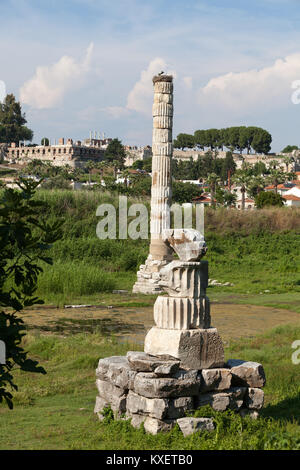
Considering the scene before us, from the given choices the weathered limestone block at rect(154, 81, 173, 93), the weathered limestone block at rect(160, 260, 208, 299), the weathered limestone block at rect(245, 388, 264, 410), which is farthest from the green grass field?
the weathered limestone block at rect(154, 81, 173, 93)

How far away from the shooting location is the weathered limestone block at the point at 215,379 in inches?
247

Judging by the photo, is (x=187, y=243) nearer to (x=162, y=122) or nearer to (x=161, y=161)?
(x=161, y=161)

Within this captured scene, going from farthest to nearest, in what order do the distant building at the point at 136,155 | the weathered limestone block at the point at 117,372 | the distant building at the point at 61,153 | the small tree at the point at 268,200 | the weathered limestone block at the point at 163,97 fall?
the distant building at the point at 136,155
the distant building at the point at 61,153
the small tree at the point at 268,200
the weathered limestone block at the point at 163,97
the weathered limestone block at the point at 117,372

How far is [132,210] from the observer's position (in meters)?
29.8

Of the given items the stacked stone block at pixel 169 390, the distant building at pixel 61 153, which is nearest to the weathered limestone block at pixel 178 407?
the stacked stone block at pixel 169 390

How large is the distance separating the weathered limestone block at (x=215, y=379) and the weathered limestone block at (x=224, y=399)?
61mm

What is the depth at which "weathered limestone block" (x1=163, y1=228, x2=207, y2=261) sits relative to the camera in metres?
6.57

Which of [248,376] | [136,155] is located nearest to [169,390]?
[248,376]

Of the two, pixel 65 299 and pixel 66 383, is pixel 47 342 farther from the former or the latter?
pixel 65 299

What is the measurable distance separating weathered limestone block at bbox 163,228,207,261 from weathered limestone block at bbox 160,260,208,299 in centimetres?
8

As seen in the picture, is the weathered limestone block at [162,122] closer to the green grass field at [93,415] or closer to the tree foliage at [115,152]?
the green grass field at [93,415]

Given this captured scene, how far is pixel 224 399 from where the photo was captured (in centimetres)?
632

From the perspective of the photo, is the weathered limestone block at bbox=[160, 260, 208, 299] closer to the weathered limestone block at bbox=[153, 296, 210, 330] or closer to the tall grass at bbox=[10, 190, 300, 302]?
the weathered limestone block at bbox=[153, 296, 210, 330]

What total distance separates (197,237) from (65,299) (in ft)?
38.0
